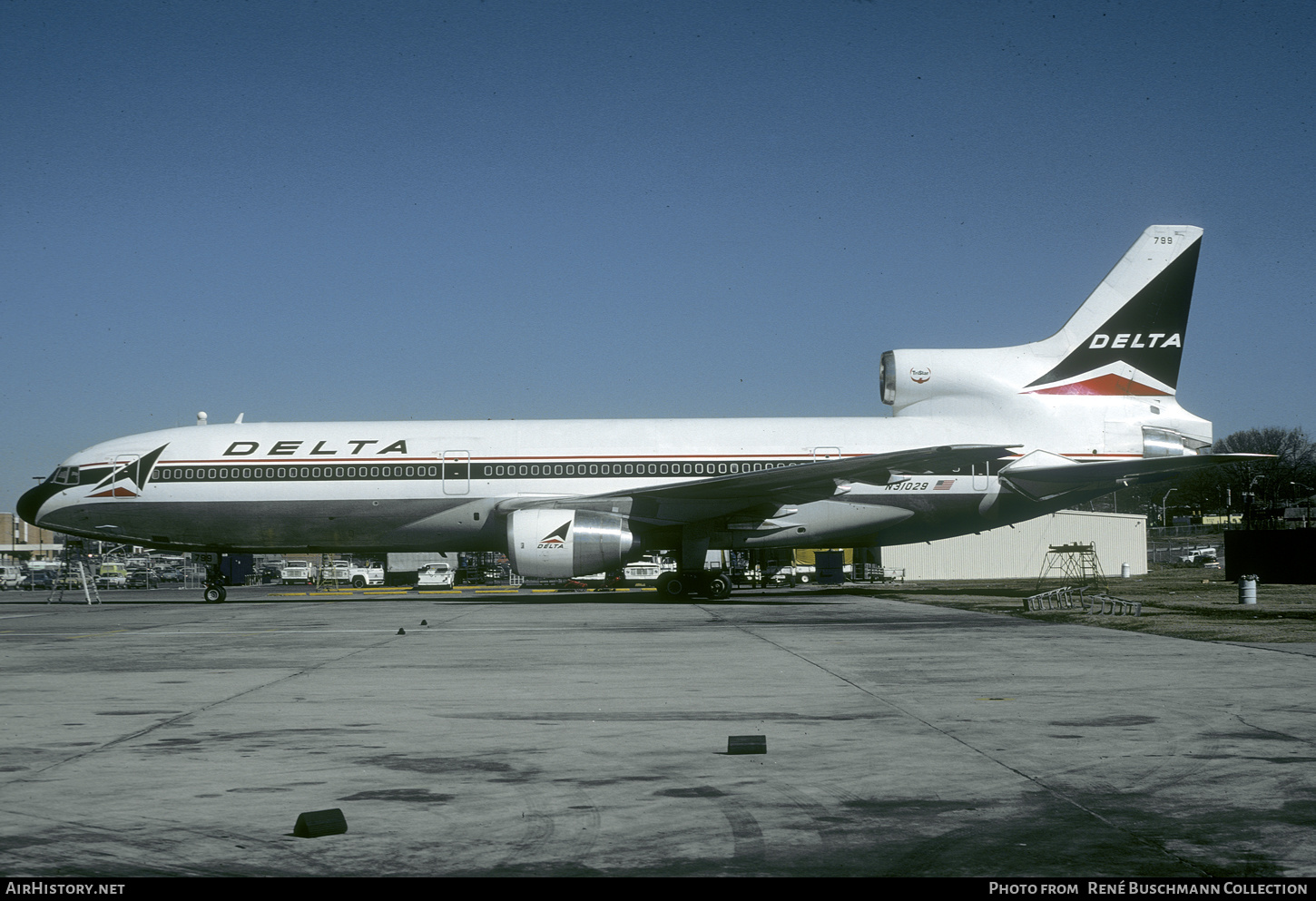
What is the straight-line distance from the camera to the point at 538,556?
2342 cm

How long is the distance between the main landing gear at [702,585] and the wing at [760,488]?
205 cm

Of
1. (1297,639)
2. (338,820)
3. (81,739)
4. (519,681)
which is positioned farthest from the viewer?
(1297,639)

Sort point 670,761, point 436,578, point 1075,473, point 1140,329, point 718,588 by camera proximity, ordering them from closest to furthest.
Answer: point 670,761, point 1075,473, point 718,588, point 1140,329, point 436,578

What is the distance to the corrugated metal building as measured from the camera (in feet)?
180

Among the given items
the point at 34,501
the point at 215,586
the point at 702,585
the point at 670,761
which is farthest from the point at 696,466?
the point at 670,761

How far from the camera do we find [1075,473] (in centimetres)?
2564

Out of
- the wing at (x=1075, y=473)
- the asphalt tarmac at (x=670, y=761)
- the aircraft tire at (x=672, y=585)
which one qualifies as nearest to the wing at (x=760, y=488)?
the wing at (x=1075, y=473)

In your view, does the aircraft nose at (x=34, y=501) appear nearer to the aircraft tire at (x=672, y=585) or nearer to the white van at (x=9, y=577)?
the aircraft tire at (x=672, y=585)

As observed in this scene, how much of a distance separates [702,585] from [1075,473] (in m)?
9.09

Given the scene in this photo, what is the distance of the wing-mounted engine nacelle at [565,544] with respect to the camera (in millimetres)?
23422

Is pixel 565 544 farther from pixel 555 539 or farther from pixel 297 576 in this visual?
pixel 297 576
